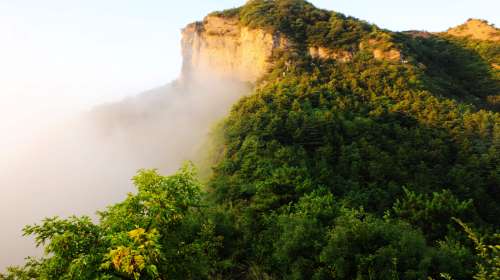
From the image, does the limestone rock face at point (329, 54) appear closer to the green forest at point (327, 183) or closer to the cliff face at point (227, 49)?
the green forest at point (327, 183)

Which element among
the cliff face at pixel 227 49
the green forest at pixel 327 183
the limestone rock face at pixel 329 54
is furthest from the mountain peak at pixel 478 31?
the cliff face at pixel 227 49

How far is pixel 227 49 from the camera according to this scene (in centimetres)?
11400

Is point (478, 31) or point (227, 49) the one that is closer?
point (227, 49)

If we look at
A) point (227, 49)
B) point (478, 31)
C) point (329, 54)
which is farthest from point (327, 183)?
point (478, 31)

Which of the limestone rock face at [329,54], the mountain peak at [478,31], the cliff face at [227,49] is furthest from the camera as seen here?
the mountain peak at [478,31]

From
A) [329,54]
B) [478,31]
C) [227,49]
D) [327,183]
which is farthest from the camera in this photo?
[478,31]

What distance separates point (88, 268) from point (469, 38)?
143 metres

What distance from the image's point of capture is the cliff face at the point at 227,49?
95688 millimetres

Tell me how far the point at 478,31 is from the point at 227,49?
86.3m

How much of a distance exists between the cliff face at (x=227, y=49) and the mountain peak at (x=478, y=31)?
73.1m

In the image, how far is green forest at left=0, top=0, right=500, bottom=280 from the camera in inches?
537

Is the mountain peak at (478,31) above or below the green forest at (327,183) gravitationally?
above

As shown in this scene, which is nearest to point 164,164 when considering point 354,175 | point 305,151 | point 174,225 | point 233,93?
point 233,93

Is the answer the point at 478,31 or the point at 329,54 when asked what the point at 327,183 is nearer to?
the point at 329,54
